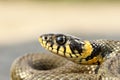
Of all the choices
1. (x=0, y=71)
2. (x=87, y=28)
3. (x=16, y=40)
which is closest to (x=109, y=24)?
(x=87, y=28)

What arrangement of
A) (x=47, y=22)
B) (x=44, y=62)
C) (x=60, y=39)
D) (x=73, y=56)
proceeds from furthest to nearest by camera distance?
(x=47, y=22) < (x=44, y=62) < (x=60, y=39) < (x=73, y=56)

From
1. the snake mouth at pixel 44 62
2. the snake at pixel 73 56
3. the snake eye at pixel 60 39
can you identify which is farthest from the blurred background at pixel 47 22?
the snake eye at pixel 60 39

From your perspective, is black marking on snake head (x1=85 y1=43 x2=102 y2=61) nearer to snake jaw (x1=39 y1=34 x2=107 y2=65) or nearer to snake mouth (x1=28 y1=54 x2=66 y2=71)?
snake jaw (x1=39 y1=34 x2=107 y2=65)

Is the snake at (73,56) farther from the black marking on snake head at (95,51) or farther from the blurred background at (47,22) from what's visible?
the blurred background at (47,22)

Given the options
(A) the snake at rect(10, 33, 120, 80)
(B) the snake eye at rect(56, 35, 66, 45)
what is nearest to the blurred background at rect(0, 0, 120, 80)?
(A) the snake at rect(10, 33, 120, 80)

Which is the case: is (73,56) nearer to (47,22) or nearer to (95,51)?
(95,51)

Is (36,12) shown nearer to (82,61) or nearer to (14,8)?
(14,8)

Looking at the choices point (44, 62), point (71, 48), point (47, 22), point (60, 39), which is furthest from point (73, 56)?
point (47, 22)
